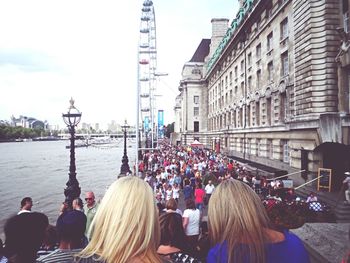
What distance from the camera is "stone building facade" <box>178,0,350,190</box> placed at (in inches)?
693

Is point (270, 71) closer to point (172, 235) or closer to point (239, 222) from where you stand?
point (172, 235)

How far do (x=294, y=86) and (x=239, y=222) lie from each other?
20177 mm

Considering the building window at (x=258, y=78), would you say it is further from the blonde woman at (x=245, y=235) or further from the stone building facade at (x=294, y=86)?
the blonde woman at (x=245, y=235)

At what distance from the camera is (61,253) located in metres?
2.33

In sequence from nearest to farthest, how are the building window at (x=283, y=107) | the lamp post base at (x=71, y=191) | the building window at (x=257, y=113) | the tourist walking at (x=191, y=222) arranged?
the tourist walking at (x=191, y=222) → the lamp post base at (x=71, y=191) → the building window at (x=283, y=107) → the building window at (x=257, y=113)

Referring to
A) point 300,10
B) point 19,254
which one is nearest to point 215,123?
point 300,10

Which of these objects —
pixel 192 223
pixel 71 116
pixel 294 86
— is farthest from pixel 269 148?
pixel 192 223

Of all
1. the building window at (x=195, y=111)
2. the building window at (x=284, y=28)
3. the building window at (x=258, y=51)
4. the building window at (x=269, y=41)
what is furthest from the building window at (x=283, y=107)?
the building window at (x=195, y=111)

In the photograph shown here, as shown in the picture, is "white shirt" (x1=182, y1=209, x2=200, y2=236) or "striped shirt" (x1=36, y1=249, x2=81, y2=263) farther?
"white shirt" (x1=182, y1=209, x2=200, y2=236)

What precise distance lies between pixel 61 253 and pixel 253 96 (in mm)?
31457

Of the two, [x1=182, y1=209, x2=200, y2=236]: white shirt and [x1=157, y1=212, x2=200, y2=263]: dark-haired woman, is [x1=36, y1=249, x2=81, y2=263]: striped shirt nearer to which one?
[x1=157, y1=212, x2=200, y2=263]: dark-haired woman

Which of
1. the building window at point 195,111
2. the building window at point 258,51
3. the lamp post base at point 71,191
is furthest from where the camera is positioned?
the building window at point 195,111

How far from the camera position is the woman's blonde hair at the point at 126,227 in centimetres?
214

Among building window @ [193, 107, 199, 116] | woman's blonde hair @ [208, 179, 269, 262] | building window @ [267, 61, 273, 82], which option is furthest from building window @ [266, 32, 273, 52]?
building window @ [193, 107, 199, 116]
